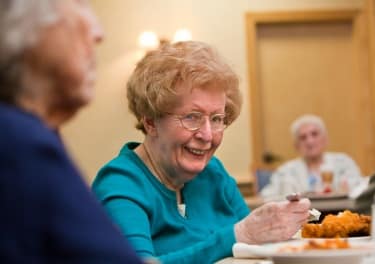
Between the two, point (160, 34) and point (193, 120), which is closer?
point (193, 120)

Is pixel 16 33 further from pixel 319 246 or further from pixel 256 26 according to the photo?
pixel 256 26

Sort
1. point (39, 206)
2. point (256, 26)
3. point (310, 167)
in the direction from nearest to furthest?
point (39, 206) < point (310, 167) < point (256, 26)

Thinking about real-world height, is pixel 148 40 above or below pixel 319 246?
above

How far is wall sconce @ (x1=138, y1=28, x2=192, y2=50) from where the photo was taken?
650 centimetres

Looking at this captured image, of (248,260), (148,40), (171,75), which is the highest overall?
(148,40)

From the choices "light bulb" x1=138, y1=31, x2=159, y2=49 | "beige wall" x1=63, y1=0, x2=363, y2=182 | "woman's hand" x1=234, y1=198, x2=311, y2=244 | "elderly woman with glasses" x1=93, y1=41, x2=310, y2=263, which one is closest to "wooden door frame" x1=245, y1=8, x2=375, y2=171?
"beige wall" x1=63, y1=0, x2=363, y2=182

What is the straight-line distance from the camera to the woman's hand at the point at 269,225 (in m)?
1.60

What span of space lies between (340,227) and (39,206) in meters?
1.15

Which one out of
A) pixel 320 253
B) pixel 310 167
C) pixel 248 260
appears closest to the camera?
pixel 320 253

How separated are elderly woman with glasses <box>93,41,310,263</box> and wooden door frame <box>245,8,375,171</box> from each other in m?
4.67

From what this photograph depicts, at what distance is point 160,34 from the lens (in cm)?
661

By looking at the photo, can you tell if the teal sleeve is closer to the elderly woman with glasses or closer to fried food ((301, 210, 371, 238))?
the elderly woman with glasses

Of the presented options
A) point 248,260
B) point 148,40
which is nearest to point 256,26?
point 148,40

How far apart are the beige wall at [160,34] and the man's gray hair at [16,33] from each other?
5.64 meters
